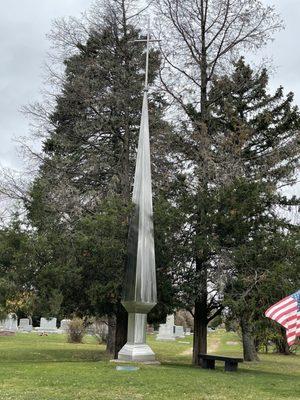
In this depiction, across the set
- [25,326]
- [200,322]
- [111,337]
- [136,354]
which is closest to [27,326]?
[25,326]

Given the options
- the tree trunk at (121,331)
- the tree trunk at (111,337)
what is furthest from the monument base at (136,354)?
the tree trunk at (111,337)

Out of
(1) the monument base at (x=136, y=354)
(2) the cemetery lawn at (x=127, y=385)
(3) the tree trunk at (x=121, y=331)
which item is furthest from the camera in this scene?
(3) the tree trunk at (x=121, y=331)

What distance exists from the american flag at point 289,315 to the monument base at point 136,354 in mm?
4962

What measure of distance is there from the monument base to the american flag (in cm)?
496

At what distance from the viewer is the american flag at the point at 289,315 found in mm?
8211

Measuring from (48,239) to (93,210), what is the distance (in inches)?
167

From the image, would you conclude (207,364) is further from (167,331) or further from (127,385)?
(167,331)

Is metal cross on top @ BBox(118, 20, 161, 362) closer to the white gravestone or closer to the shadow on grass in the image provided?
the shadow on grass

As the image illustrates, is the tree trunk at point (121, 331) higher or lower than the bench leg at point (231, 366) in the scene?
higher

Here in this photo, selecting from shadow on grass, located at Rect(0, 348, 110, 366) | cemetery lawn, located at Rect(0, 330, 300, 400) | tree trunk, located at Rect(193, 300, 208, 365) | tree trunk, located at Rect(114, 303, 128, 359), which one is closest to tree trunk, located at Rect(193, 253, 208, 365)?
tree trunk, located at Rect(193, 300, 208, 365)

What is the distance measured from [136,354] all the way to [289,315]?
5238mm

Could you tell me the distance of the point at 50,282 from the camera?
13312 millimetres

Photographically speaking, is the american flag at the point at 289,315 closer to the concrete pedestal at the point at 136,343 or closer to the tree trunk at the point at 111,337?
the concrete pedestal at the point at 136,343

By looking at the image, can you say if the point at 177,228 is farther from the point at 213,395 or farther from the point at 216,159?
the point at 213,395
